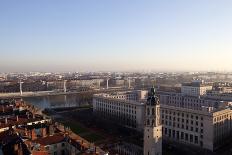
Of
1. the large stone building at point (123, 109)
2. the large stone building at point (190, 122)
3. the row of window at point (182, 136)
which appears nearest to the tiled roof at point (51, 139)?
the large stone building at point (190, 122)

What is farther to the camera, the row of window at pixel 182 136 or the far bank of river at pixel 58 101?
the far bank of river at pixel 58 101

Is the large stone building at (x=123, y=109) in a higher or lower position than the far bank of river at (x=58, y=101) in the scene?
higher

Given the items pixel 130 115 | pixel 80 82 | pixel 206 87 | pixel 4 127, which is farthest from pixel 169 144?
pixel 80 82

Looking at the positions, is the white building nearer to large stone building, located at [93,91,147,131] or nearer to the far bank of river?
large stone building, located at [93,91,147,131]

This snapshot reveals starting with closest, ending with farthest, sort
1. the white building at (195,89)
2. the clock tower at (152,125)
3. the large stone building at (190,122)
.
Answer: the clock tower at (152,125), the large stone building at (190,122), the white building at (195,89)

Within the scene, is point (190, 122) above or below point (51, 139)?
below

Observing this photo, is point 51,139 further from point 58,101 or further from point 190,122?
point 58,101

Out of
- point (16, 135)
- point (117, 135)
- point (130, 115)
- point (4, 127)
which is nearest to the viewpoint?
point (16, 135)

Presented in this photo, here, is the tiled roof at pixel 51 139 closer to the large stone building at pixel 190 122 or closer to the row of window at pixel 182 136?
the large stone building at pixel 190 122

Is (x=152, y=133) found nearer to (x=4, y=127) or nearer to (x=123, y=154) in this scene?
(x=123, y=154)

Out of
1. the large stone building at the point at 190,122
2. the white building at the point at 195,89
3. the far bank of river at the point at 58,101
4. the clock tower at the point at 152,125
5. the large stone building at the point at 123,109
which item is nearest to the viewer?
the clock tower at the point at 152,125

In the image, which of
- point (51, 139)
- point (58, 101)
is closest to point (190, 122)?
point (51, 139)
